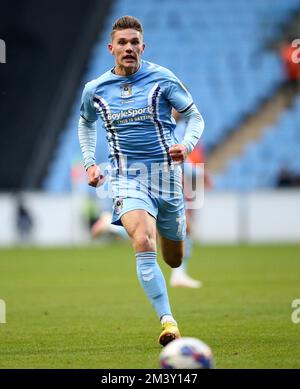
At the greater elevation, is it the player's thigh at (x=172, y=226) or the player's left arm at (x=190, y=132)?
the player's left arm at (x=190, y=132)

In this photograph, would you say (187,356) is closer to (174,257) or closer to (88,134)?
(174,257)

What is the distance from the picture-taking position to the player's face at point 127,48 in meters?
7.83

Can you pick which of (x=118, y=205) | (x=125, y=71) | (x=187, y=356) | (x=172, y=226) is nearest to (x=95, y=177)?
(x=118, y=205)

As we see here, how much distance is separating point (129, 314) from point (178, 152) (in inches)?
113

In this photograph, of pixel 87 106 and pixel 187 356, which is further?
pixel 87 106

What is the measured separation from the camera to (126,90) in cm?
797

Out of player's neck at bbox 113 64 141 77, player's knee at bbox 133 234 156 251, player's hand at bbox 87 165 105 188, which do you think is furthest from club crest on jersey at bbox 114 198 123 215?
player's neck at bbox 113 64 141 77

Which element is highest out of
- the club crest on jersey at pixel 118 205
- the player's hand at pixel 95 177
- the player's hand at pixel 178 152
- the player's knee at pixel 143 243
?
the player's hand at pixel 178 152

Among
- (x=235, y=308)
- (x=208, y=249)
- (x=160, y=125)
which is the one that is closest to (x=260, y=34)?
(x=208, y=249)
